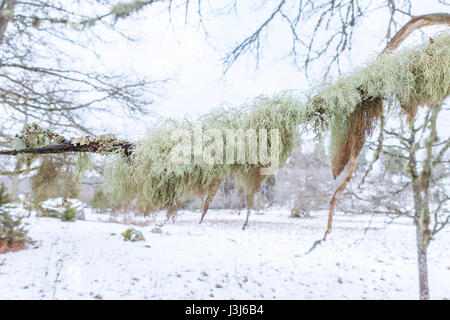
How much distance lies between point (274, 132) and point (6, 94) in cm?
343

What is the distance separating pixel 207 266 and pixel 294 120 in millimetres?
3799

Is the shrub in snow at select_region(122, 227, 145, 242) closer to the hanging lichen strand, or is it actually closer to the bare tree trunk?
the bare tree trunk

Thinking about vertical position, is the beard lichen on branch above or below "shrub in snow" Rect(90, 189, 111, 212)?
above

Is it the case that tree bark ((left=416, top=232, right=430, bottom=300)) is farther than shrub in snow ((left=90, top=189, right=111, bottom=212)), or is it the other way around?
shrub in snow ((left=90, top=189, right=111, bottom=212))

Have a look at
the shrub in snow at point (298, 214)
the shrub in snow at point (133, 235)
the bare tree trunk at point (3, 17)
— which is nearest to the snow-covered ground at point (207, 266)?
the shrub in snow at point (133, 235)

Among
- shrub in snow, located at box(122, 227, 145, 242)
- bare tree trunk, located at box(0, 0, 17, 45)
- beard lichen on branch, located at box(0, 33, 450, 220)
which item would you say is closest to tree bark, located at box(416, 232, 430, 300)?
beard lichen on branch, located at box(0, 33, 450, 220)

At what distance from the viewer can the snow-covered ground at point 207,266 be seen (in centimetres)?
307

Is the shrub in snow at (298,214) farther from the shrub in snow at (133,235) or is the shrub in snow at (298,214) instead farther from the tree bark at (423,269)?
the tree bark at (423,269)

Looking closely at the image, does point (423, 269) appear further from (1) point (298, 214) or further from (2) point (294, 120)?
(1) point (298, 214)

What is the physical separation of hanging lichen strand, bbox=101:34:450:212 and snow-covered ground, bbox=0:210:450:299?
1.51 m

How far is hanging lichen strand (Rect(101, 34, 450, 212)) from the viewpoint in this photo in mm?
727

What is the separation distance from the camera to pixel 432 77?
27.6 inches

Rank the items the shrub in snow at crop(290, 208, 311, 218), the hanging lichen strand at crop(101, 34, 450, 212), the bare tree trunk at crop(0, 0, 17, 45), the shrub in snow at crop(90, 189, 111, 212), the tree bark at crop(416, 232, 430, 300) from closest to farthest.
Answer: the hanging lichen strand at crop(101, 34, 450, 212), the tree bark at crop(416, 232, 430, 300), the bare tree trunk at crop(0, 0, 17, 45), the shrub in snow at crop(90, 189, 111, 212), the shrub in snow at crop(290, 208, 311, 218)
